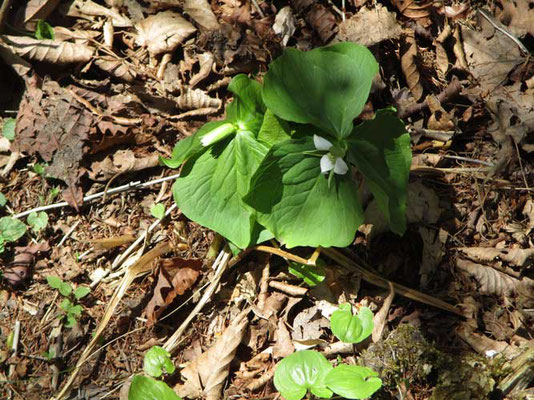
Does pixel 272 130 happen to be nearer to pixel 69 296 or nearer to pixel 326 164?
pixel 326 164

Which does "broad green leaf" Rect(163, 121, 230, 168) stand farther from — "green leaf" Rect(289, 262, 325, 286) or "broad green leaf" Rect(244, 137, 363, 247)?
"green leaf" Rect(289, 262, 325, 286)

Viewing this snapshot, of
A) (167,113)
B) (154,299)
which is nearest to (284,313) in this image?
(154,299)

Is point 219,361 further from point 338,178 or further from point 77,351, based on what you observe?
point 338,178

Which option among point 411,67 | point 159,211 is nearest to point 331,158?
point 411,67

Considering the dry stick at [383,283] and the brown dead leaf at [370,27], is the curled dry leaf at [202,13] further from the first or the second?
the dry stick at [383,283]

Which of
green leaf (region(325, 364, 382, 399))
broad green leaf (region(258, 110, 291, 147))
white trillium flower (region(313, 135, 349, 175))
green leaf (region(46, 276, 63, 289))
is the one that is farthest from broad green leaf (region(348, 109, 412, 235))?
green leaf (region(46, 276, 63, 289))

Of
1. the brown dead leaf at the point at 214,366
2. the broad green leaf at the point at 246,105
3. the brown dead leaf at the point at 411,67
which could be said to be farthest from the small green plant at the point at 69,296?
the brown dead leaf at the point at 411,67

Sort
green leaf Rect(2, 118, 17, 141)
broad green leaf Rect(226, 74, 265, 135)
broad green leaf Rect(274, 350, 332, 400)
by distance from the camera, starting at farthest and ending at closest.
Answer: green leaf Rect(2, 118, 17, 141) → broad green leaf Rect(226, 74, 265, 135) → broad green leaf Rect(274, 350, 332, 400)
